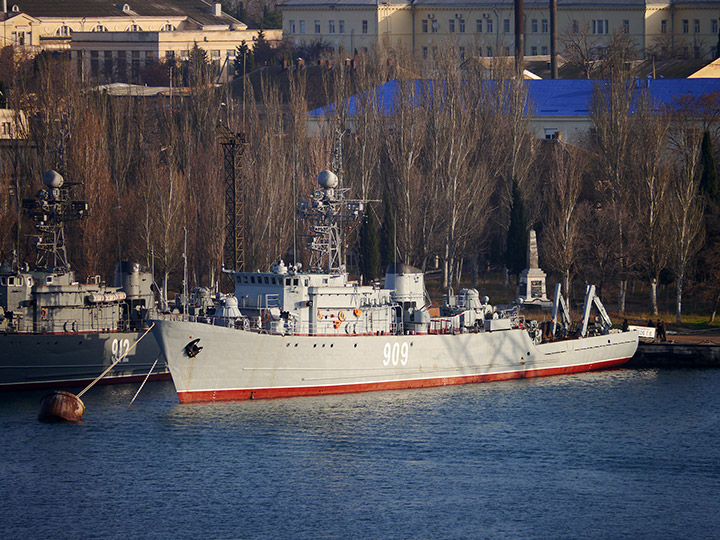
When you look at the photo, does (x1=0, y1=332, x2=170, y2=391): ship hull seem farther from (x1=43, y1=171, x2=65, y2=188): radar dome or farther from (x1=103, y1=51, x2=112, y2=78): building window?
(x1=103, y1=51, x2=112, y2=78): building window

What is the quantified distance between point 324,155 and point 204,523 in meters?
33.3

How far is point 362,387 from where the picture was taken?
4356cm

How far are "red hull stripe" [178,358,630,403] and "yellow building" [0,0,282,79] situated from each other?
230 feet

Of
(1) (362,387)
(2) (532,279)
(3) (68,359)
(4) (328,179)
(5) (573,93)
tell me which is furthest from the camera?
(5) (573,93)

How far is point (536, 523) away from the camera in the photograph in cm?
3081

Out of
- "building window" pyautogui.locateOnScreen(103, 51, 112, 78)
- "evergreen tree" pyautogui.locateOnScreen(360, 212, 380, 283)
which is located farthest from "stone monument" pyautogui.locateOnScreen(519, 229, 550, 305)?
"building window" pyautogui.locateOnScreen(103, 51, 112, 78)

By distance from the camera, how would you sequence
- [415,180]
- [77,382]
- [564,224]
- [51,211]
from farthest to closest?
[415,180] → [564,224] → [51,211] → [77,382]

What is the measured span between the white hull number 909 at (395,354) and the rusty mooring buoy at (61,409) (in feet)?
33.1

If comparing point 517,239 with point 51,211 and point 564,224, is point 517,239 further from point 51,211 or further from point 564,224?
point 51,211

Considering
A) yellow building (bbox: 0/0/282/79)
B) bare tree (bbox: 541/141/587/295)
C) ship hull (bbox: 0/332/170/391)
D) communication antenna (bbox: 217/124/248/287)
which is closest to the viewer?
ship hull (bbox: 0/332/170/391)

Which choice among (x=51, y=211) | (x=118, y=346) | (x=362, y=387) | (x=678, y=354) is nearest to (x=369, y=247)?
(x=678, y=354)

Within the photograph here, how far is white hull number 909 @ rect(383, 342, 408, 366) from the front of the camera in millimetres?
43844

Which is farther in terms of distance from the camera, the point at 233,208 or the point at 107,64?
the point at 107,64

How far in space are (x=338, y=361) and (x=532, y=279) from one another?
16511mm
